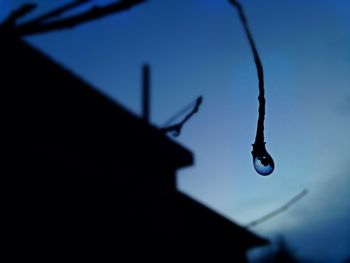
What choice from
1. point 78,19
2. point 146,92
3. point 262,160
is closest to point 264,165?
point 262,160

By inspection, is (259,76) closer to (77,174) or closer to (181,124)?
(181,124)

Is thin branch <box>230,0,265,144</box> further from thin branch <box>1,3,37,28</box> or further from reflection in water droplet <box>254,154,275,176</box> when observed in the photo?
thin branch <box>1,3,37,28</box>

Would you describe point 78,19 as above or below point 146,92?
below

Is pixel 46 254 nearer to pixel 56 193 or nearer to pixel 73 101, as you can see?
pixel 56 193

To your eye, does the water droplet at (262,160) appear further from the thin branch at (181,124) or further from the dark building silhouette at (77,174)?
the dark building silhouette at (77,174)

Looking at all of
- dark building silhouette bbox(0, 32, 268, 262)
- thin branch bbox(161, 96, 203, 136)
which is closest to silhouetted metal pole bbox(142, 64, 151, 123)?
dark building silhouette bbox(0, 32, 268, 262)

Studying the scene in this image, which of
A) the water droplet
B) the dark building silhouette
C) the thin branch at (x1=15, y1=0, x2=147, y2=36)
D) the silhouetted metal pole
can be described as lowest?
the water droplet
